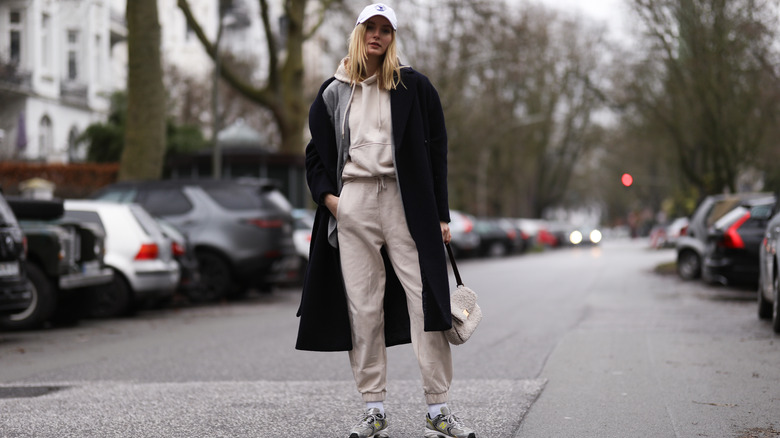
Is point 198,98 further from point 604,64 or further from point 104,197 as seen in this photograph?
point 104,197

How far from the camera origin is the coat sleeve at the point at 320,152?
199 inches

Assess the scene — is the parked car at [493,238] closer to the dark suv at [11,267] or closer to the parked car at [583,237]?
the parked car at [583,237]

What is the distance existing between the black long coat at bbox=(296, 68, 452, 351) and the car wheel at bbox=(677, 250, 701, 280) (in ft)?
56.1

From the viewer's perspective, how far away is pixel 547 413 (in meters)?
6.02

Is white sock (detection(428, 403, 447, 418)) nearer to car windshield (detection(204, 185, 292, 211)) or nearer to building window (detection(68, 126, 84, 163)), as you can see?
car windshield (detection(204, 185, 292, 211))

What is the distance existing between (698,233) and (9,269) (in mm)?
14298

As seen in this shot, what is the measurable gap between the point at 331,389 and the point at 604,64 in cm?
4704

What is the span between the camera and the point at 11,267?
9.97 metres

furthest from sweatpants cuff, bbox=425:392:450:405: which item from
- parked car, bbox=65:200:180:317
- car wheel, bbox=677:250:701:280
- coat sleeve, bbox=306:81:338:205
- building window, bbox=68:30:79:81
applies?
building window, bbox=68:30:79:81

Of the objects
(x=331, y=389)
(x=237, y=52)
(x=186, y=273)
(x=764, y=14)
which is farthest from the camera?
(x=237, y=52)

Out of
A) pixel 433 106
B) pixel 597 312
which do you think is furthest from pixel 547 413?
pixel 597 312

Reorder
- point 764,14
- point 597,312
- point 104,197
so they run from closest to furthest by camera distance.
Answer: point 597,312 → point 104,197 → point 764,14

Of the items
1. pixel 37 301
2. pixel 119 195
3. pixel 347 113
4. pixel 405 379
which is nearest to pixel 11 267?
pixel 37 301

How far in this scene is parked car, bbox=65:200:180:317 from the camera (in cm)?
1318
